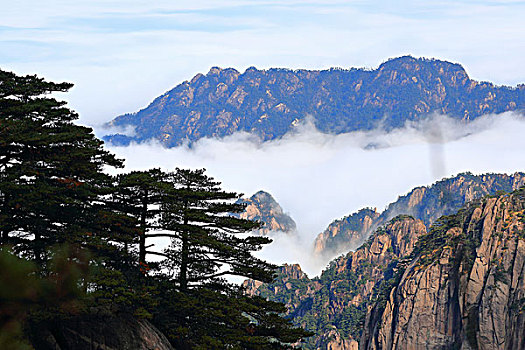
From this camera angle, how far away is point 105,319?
34.0m

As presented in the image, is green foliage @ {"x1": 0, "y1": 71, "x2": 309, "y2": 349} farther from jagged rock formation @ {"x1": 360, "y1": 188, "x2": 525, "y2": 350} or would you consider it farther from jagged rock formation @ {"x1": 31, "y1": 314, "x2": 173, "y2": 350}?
jagged rock formation @ {"x1": 360, "y1": 188, "x2": 525, "y2": 350}

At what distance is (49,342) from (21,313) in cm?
1301

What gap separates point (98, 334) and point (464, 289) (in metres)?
134

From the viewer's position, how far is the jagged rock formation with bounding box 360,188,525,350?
458 ft

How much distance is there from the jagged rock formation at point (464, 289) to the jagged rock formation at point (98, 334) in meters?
113

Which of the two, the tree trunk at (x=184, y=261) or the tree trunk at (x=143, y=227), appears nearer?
the tree trunk at (x=143, y=227)

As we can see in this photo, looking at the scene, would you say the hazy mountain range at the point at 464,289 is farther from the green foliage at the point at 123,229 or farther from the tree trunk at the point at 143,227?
the tree trunk at the point at 143,227

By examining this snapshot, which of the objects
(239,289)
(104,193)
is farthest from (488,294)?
(104,193)

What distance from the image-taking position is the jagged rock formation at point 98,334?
3038cm

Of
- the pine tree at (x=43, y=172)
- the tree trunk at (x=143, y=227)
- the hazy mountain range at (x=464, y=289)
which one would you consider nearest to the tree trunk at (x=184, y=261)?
the tree trunk at (x=143, y=227)

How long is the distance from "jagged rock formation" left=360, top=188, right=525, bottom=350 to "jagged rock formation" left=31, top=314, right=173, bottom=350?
370 feet

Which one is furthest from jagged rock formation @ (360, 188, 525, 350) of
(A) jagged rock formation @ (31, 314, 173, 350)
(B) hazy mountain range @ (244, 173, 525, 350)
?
(A) jagged rock formation @ (31, 314, 173, 350)

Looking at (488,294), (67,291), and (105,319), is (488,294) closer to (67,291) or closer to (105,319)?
(105,319)

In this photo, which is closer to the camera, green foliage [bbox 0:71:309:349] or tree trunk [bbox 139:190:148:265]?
green foliage [bbox 0:71:309:349]
